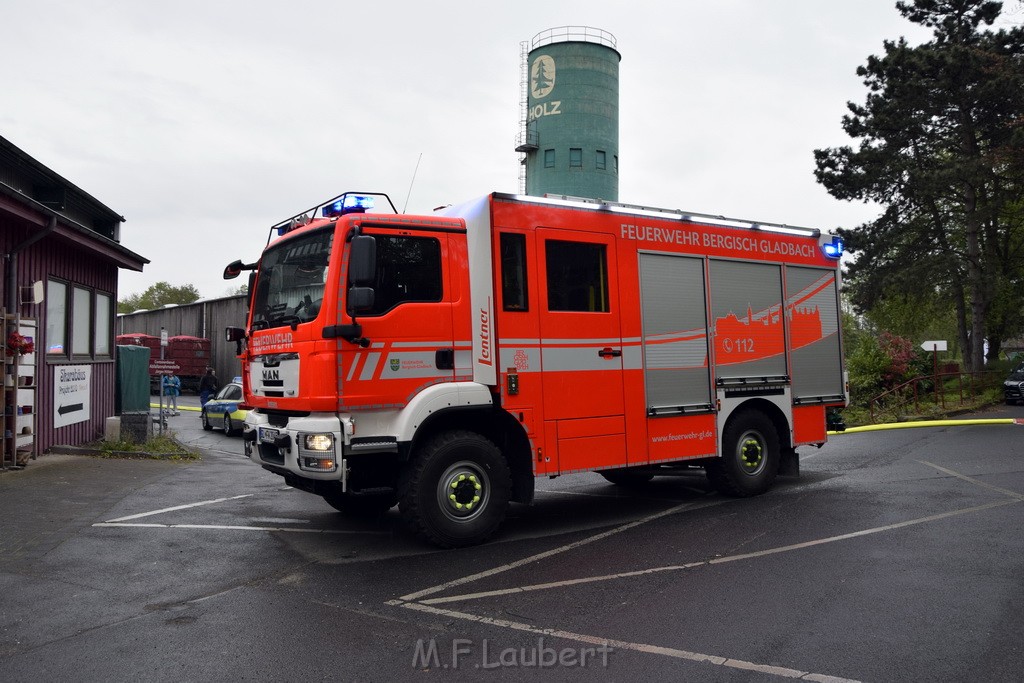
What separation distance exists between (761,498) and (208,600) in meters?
6.28

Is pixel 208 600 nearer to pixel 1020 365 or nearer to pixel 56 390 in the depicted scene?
pixel 56 390

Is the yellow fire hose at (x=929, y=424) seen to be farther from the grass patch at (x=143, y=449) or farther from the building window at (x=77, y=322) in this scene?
the building window at (x=77, y=322)

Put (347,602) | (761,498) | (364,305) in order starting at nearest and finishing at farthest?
(347,602) → (364,305) → (761,498)

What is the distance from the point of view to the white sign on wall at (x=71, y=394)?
12.6 meters

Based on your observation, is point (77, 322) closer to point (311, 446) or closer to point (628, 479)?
point (311, 446)

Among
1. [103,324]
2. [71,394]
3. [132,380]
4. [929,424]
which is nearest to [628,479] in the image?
[71,394]

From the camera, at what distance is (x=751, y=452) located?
9.47 m

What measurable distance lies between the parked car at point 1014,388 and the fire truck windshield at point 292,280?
26.5m

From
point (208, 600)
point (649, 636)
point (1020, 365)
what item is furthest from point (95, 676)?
point (1020, 365)

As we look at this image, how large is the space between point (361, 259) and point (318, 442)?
1.56 m

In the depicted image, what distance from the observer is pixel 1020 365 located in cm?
2848

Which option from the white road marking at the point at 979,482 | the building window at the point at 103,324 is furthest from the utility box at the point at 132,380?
the white road marking at the point at 979,482

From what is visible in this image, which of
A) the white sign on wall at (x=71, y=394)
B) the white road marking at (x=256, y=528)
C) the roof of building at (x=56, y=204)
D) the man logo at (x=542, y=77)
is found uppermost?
the man logo at (x=542, y=77)

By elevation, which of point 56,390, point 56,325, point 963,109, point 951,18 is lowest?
point 56,390
